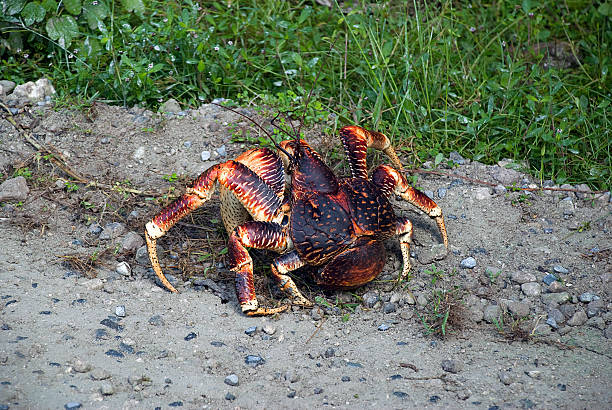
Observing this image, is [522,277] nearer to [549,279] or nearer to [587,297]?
[549,279]

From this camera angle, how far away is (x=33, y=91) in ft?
15.8

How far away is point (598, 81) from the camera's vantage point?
506 centimetres

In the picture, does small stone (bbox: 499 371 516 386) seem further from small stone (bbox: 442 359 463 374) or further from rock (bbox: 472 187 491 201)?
rock (bbox: 472 187 491 201)

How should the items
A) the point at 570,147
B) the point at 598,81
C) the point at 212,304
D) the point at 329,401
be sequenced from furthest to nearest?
the point at 598,81, the point at 570,147, the point at 212,304, the point at 329,401

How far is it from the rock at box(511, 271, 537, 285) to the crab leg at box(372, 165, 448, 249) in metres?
0.43

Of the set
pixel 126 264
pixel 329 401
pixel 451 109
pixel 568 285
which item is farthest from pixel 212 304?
pixel 451 109

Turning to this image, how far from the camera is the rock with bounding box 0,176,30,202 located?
405cm

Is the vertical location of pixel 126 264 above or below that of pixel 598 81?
below

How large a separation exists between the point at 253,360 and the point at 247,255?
566 mm

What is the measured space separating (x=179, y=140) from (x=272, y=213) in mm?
1401

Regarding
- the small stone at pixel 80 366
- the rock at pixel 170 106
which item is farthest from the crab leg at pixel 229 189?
the rock at pixel 170 106

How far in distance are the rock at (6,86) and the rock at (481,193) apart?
3491 mm

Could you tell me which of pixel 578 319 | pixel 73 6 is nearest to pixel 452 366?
pixel 578 319

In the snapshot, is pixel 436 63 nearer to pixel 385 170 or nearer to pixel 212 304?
pixel 385 170
